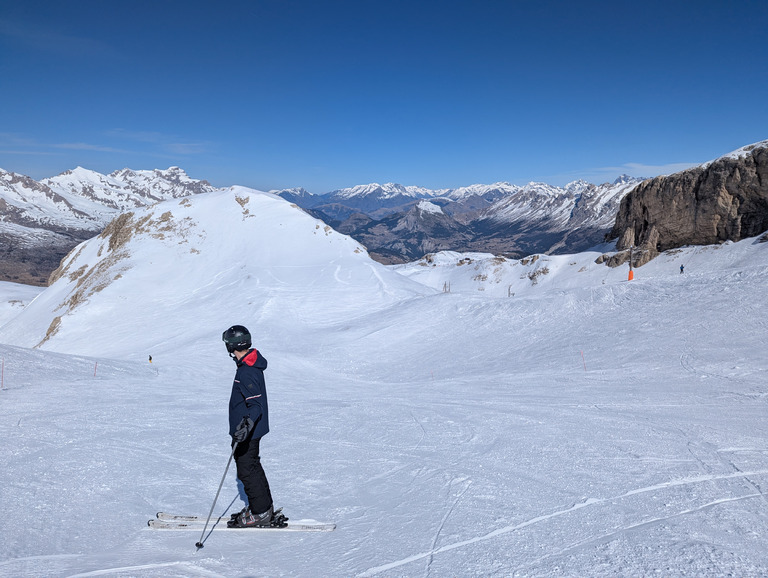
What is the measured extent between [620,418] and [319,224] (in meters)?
45.7

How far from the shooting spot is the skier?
5.98 m

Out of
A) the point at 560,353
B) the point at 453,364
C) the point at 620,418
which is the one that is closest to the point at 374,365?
the point at 453,364

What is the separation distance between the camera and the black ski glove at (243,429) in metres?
5.68

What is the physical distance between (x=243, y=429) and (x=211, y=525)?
1519mm

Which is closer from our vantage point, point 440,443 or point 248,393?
point 248,393

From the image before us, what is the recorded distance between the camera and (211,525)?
6004 millimetres

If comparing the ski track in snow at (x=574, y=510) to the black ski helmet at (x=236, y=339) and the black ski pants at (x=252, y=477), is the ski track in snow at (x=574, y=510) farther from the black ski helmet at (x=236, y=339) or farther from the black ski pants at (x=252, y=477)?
the black ski helmet at (x=236, y=339)

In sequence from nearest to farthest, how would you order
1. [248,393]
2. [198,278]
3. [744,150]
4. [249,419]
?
[249,419], [248,393], [198,278], [744,150]

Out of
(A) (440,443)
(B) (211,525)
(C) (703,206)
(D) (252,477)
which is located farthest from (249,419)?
(C) (703,206)

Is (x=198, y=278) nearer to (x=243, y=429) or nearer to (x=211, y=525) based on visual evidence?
(x=211, y=525)

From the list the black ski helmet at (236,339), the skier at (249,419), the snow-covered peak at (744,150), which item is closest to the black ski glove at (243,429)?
the skier at (249,419)

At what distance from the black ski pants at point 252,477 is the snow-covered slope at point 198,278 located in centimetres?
2509

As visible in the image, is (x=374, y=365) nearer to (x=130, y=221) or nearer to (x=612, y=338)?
(x=612, y=338)

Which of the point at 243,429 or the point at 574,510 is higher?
the point at 243,429
